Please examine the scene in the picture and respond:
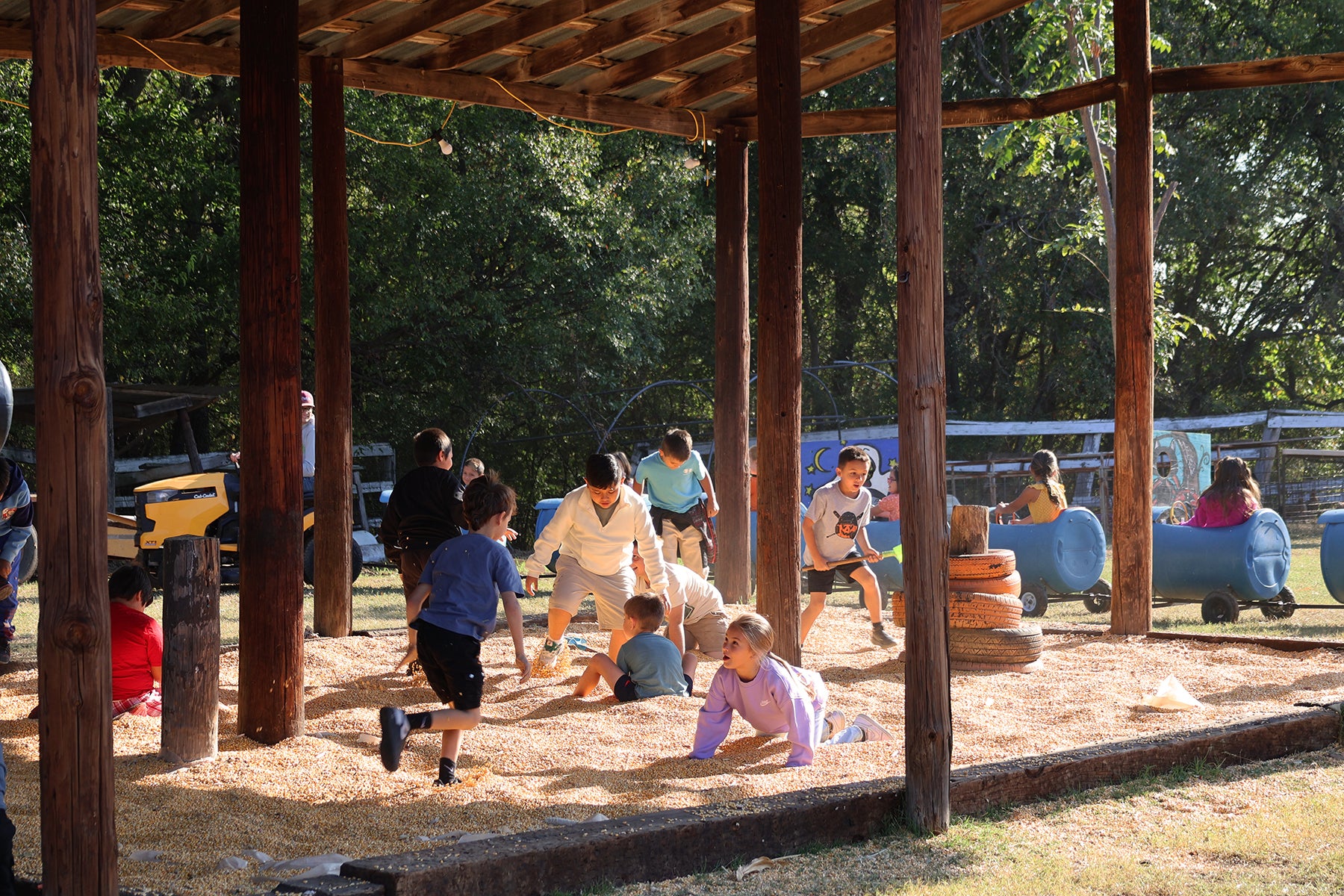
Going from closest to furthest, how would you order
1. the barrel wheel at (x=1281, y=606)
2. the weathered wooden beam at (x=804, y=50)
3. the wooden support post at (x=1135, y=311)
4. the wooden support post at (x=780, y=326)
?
the wooden support post at (x=780, y=326), the weathered wooden beam at (x=804, y=50), the wooden support post at (x=1135, y=311), the barrel wheel at (x=1281, y=606)

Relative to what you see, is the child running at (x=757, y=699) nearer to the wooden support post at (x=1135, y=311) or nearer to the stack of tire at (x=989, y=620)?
the stack of tire at (x=989, y=620)

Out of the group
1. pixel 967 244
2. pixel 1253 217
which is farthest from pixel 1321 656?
pixel 1253 217

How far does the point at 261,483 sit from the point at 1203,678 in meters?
5.49

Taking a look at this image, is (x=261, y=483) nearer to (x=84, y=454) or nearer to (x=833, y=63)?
(x=84, y=454)

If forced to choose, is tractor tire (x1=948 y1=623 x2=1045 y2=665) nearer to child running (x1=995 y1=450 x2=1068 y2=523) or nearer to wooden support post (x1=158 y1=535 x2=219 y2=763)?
child running (x1=995 y1=450 x2=1068 y2=523)

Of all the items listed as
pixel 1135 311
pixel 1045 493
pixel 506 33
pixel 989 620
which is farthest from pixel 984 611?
pixel 506 33

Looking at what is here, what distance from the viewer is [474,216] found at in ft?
71.4

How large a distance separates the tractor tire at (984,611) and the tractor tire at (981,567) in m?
0.11

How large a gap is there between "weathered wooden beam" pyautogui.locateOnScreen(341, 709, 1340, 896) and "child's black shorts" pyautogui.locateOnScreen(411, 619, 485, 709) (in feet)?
4.76

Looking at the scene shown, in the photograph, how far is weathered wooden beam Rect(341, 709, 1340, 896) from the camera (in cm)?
378

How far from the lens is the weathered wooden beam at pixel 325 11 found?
27.9 ft

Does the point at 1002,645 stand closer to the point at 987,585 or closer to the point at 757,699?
the point at 987,585

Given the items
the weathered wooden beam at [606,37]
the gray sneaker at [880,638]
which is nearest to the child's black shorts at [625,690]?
the gray sneaker at [880,638]

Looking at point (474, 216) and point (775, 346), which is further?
point (474, 216)
